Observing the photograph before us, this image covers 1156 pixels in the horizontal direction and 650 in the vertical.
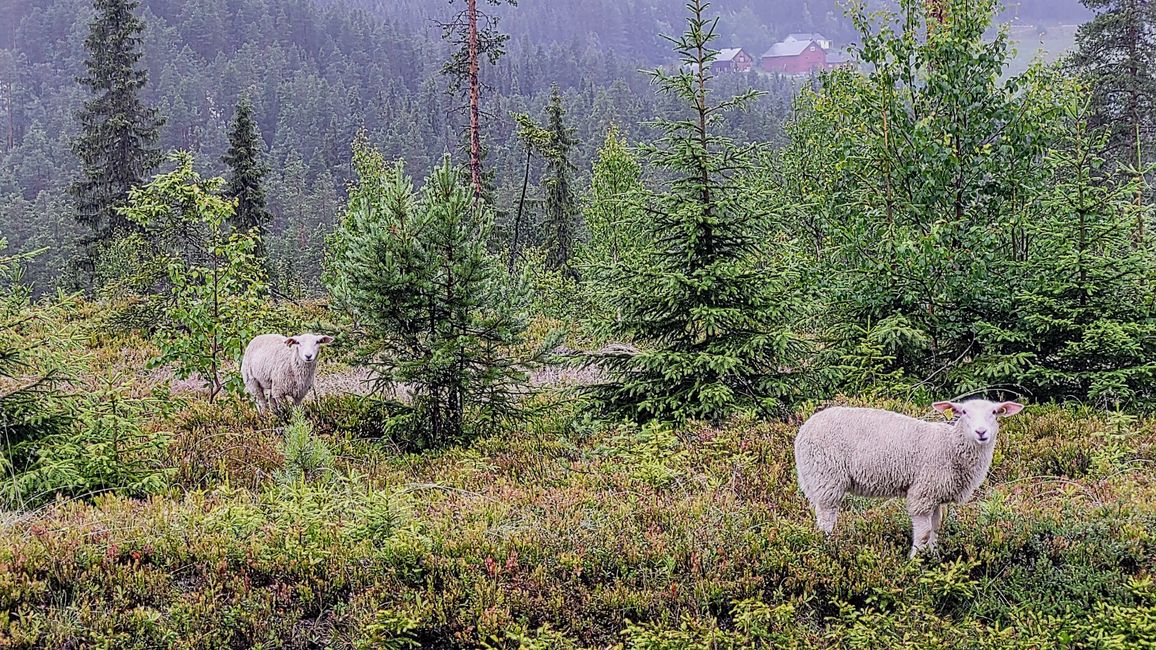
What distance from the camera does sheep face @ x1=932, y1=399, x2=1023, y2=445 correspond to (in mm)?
6383

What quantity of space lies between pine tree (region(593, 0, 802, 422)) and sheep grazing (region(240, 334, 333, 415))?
4546mm

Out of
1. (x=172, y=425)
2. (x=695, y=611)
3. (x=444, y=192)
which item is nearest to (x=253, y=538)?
(x=695, y=611)

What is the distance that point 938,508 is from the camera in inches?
269

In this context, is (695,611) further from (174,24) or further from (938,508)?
(174,24)

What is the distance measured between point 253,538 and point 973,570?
18.4 feet

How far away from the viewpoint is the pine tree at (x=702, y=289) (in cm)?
1037

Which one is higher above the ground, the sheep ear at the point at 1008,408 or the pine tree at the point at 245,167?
the pine tree at the point at 245,167

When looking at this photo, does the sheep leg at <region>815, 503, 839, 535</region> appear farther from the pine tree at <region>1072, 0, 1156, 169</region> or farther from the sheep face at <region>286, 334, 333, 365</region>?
the pine tree at <region>1072, 0, 1156, 169</region>

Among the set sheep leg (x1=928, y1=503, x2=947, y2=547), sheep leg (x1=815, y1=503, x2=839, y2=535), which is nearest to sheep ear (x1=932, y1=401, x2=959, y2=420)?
sheep leg (x1=928, y1=503, x2=947, y2=547)

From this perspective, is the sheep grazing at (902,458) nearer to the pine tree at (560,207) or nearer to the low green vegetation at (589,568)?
the low green vegetation at (589,568)

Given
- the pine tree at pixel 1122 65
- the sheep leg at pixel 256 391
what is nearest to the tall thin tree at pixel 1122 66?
the pine tree at pixel 1122 65

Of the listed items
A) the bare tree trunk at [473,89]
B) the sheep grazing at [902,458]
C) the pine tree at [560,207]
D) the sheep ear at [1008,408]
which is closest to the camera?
the sheep ear at [1008,408]

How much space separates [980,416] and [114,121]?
38.7 m

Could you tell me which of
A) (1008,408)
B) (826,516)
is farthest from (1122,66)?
(826,516)
